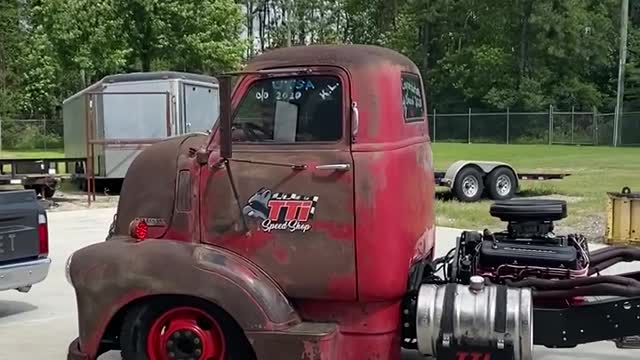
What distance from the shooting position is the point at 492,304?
502 cm

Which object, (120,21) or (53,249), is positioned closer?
(53,249)

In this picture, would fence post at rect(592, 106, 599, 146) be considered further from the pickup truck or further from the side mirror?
the side mirror

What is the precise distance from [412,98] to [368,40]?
70.2 metres

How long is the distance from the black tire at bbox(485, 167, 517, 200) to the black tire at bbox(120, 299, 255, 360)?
44.7ft

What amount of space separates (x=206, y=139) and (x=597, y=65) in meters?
59.1

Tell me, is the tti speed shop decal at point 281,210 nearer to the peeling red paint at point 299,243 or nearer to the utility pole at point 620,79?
the peeling red paint at point 299,243

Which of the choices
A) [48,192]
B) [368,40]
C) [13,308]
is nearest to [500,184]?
[48,192]

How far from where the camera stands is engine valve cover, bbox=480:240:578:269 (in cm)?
551

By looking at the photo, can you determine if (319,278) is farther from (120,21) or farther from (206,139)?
(120,21)

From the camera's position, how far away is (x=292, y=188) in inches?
197

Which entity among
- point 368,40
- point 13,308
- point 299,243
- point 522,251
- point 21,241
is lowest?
point 13,308

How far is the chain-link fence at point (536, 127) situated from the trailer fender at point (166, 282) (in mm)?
49778

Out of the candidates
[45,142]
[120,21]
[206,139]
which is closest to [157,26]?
[120,21]

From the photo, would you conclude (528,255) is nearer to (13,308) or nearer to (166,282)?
(166,282)
